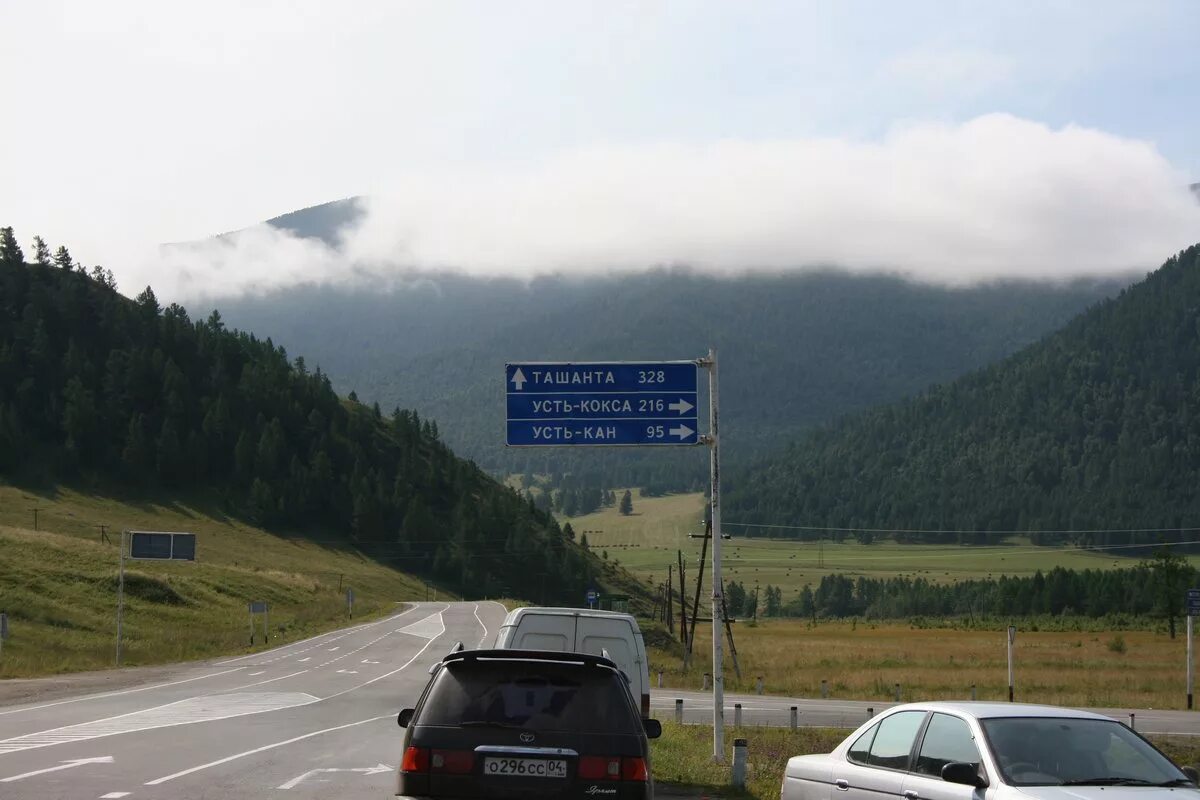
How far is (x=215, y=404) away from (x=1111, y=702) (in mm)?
149678

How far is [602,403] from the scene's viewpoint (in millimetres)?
23266

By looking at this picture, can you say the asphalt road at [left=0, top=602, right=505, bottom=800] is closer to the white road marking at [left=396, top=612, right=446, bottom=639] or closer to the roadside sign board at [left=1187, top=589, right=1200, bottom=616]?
the roadside sign board at [left=1187, top=589, right=1200, bottom=616]

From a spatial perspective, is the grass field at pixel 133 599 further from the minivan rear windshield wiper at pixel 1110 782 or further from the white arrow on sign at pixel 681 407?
the minivan rear windshield wiper at pixel 1110 782

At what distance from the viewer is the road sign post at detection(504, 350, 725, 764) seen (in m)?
22.8

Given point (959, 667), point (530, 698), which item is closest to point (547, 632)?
point (530, 698)

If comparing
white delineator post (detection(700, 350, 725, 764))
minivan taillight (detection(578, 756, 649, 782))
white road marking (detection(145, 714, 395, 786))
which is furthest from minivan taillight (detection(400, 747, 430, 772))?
white delineator post (detection(700, 350, 725, 764))

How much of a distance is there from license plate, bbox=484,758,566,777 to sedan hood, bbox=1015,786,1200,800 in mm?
3266

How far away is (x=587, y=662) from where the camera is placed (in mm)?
10297

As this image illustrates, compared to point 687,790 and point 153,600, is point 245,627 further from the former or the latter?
point 687,790

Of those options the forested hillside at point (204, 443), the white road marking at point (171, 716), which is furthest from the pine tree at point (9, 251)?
the white road marking at point (171, 716)

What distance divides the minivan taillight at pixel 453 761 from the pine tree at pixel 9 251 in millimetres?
187591

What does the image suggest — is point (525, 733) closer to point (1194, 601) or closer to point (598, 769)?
point (598, 769)

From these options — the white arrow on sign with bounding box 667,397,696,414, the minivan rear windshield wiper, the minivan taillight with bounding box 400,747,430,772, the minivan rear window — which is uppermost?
the white arrow on sign with bounding box 667,397,696,414

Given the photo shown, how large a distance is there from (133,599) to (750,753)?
202 ft
